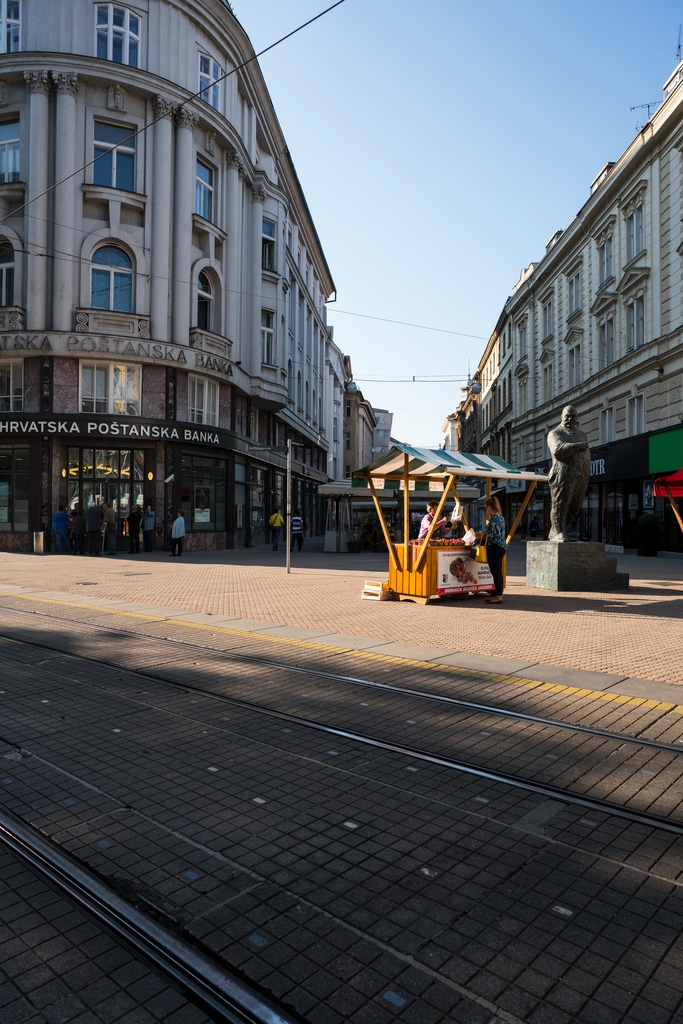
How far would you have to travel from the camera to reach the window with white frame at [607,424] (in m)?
33.7

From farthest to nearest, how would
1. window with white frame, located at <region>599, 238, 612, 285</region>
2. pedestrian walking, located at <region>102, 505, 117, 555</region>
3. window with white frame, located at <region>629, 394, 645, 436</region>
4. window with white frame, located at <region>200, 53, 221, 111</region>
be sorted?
1. window with white frame, located at <region>599, 238, 612, 285</region>
2. window with white frame, located at <region>200, 53, 221, 111</region>
3. window with white frame, located at <region>629, 394, 645, 436</region>
4. pedestrian walking, located at <region>102, 505, 117, 555</region>

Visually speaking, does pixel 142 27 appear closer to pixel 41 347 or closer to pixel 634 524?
pixel 41 347

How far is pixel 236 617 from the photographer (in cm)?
1100

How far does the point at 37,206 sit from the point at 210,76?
10065 millimetres

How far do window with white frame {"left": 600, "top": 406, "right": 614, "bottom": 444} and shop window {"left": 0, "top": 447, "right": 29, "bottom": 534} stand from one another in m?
24.7

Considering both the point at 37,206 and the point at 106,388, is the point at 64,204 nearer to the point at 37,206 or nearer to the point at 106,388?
the point at 37,206

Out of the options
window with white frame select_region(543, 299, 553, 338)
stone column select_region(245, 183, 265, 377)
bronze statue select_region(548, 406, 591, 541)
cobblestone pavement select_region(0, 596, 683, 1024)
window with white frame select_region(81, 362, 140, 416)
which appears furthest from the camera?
window with white frame select_region(543, 299, 553, 338)

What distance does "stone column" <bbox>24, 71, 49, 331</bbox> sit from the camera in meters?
27.9

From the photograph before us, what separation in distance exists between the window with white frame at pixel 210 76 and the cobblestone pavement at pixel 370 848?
105 ft

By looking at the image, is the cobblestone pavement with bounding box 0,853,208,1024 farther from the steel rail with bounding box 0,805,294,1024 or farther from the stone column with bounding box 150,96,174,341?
the stone column with bounding box 150,96,174,341

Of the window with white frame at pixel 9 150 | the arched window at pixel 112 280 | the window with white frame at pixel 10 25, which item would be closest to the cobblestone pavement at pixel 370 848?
the arched window at pixel 112 280

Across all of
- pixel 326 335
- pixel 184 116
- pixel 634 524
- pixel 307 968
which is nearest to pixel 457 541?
pixel 307 968

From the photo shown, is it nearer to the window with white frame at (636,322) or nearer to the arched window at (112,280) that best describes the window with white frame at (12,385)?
the arched window at (112,280)

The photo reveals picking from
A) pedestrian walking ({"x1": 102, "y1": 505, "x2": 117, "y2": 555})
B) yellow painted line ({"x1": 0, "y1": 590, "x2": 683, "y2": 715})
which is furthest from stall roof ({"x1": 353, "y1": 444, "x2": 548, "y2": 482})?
pedestrian walking ({"x1": 102, "y1": 505, "x2": 117, "y2": 555})
